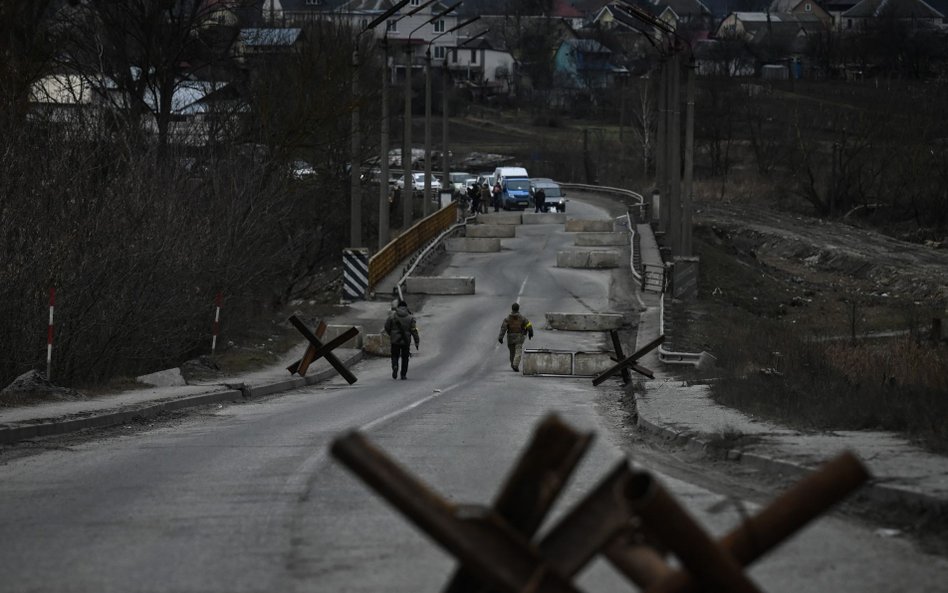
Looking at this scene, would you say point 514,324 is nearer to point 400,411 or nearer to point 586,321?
point 586,321

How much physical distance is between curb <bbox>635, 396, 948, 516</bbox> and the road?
1.30 ft

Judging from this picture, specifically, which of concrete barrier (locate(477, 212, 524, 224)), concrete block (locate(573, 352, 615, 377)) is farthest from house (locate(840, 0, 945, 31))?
concrete block (locate(573, 352, 615, 377))

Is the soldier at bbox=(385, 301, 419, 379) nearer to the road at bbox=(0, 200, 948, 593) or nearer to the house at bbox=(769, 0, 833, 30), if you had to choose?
the road at bbox=(0, 200, 948, 593)

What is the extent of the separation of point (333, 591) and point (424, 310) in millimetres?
36318

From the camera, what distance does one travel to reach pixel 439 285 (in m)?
46.6

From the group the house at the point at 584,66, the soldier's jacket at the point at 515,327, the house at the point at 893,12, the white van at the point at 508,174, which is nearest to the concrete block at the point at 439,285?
the soldier's jacket at the point at 515,327

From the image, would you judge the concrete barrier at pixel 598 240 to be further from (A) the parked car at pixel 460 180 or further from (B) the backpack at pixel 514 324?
(B) the backpack at pixel 514 324

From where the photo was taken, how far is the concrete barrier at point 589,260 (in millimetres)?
53031

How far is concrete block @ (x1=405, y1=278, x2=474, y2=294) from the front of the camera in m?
46.5

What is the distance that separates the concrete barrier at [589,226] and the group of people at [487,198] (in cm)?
Result: 766

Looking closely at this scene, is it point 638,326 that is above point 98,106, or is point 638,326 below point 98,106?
below

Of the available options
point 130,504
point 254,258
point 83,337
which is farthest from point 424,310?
point 130,504

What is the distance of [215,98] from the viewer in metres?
46.1

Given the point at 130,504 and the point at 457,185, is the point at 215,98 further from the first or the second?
the point at 457,185
